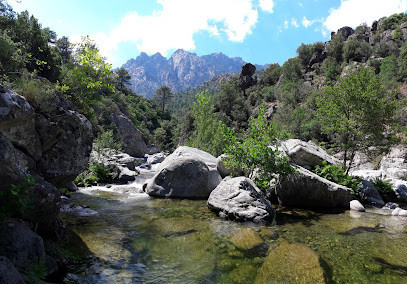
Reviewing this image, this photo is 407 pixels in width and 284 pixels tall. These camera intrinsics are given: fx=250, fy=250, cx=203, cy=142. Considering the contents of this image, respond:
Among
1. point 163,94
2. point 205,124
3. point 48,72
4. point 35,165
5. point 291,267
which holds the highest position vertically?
point 163,94

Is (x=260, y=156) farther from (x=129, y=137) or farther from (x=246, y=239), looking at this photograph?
(x=129, y=137)

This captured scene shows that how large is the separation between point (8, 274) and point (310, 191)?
12.5 m

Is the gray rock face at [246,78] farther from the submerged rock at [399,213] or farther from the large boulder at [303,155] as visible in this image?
the submerged rock at [399,213]

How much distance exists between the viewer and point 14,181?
4621 millimetres

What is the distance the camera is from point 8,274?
329 cm

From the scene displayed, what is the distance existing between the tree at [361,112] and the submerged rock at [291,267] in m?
12.3

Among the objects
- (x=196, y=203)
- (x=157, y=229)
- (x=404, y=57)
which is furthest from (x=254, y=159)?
(x=404, y=57)

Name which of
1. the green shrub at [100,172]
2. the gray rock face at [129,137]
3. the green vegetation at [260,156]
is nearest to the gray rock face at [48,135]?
the green vegetation at [260,156]

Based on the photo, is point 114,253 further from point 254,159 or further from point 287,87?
point 287,87

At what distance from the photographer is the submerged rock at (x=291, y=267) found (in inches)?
220

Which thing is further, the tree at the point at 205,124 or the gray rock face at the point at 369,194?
the tree at the point at 205,124

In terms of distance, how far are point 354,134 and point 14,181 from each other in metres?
18.9

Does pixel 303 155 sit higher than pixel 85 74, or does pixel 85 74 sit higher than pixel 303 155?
pixel 85 74

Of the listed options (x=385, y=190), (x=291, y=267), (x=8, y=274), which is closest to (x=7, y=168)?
(x=8, y=274)
